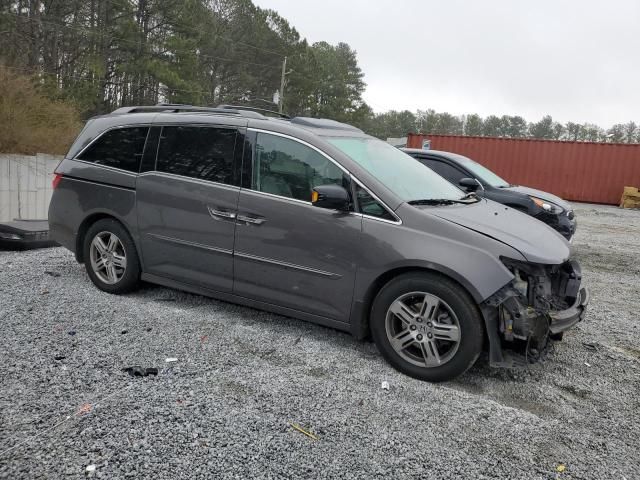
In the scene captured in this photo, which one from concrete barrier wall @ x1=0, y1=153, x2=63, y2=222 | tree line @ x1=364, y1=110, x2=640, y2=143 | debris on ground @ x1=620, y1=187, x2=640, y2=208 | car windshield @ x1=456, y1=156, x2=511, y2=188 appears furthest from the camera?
tree line @ x1=364, y1=110, x2=640, y2=143

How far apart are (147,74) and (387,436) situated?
102 ft

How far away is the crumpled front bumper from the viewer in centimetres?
344

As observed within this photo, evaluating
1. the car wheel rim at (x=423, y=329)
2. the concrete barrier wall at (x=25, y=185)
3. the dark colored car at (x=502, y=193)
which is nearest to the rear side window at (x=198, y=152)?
the car wheel rim at (x=423, y=329)

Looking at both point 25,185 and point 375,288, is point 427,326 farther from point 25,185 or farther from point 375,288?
point 25,185

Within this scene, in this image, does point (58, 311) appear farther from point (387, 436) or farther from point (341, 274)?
point (387, 436)

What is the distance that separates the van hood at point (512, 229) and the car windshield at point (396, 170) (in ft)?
0.83

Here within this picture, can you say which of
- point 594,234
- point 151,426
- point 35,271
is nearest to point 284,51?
point 594,234

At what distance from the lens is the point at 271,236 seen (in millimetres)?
3975

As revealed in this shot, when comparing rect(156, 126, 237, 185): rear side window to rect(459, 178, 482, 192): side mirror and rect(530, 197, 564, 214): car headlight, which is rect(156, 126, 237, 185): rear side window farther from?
rect(530, 197, 564, 214): car headlight

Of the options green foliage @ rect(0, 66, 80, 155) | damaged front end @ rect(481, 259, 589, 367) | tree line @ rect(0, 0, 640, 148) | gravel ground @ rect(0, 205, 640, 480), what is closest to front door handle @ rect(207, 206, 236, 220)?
gravel ground @ rect(0, 205, 640, 480)

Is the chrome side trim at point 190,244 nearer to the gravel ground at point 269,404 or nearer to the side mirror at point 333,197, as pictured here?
the gravel ground at point 269,404

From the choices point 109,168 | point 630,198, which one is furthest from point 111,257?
point 630,198

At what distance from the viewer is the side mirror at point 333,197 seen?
364cm

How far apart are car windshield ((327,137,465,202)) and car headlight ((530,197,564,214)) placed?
3.74 metres
